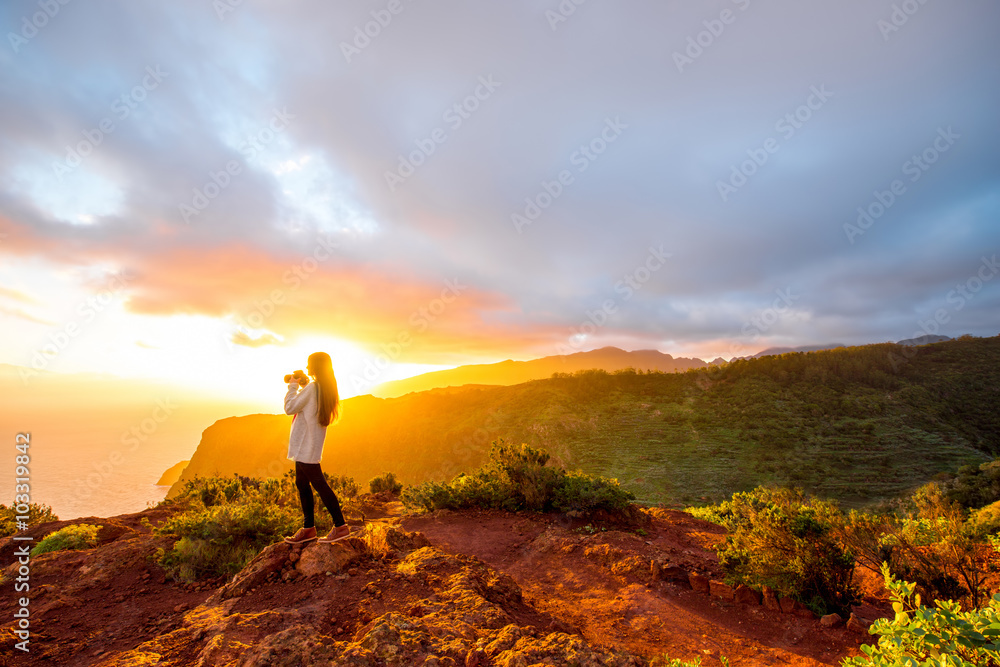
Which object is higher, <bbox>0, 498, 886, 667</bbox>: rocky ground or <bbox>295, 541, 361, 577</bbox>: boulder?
<bbox>295, 541, 361, 577</bbox>: boulder

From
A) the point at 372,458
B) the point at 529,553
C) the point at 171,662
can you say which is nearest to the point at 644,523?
the point at 529,553

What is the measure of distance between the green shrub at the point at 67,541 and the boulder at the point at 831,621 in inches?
377

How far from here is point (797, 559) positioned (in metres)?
4.61

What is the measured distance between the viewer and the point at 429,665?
262 cm

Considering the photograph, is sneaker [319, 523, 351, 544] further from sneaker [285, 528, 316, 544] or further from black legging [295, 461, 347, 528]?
sneaker [285, 528, 316, 544]

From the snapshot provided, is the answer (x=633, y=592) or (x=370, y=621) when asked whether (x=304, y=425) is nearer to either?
(x=370, y=621)

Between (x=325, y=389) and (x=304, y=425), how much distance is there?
1.50 feet

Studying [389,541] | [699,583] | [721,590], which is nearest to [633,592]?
[699,583]

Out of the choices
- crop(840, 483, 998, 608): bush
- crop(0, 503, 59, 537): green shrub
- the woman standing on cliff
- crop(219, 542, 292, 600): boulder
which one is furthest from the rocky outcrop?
crop(0, 503, 59, 537): green shrub

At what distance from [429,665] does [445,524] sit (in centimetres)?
567

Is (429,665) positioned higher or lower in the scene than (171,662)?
lower

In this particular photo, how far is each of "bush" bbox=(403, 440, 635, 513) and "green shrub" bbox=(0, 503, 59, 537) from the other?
6663mm

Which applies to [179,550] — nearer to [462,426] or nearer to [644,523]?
[644,523]

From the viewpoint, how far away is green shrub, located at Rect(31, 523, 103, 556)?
5.78 meters
